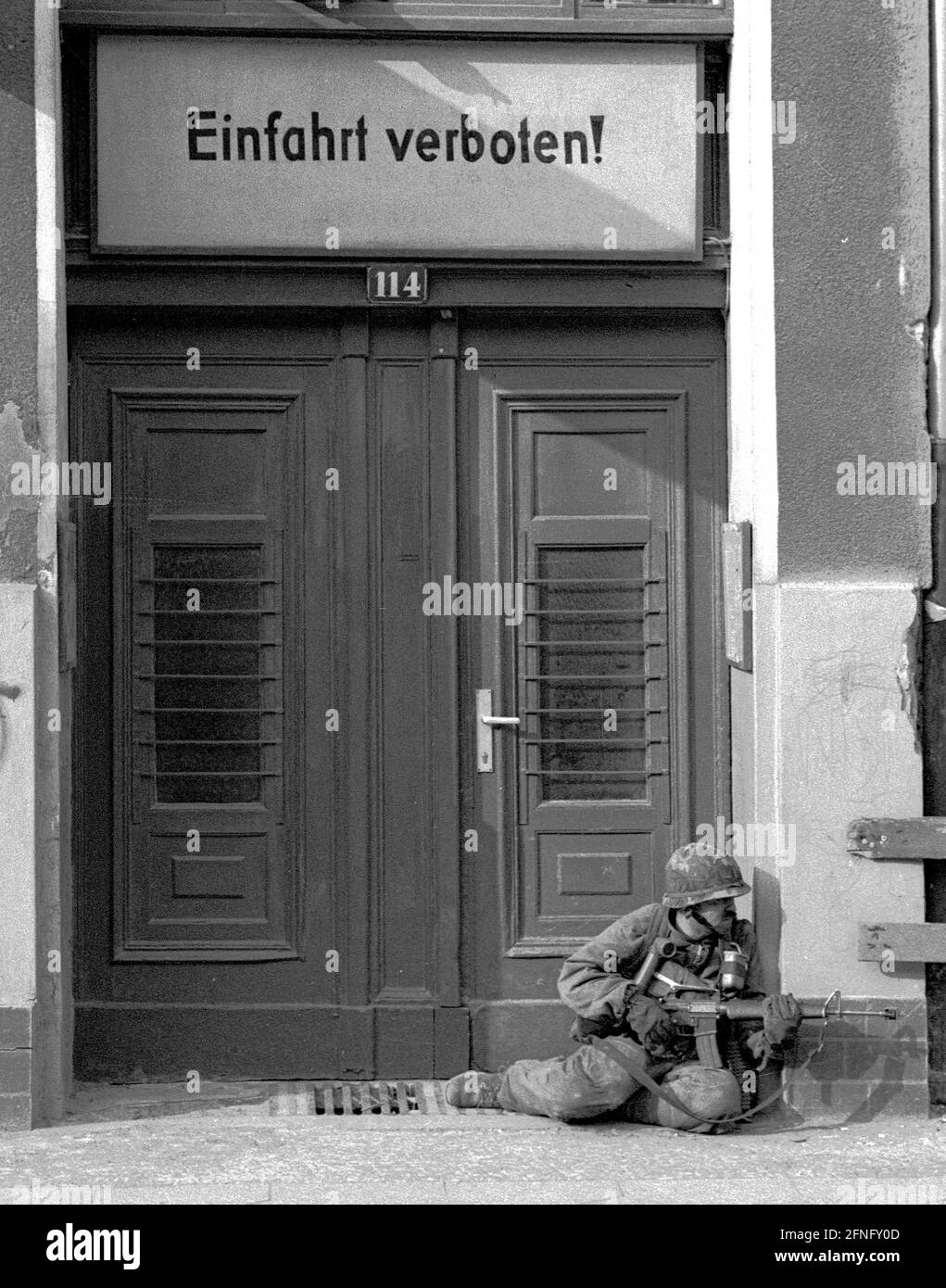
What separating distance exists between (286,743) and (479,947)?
3.55 ft

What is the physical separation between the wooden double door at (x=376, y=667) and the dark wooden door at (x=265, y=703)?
11mm

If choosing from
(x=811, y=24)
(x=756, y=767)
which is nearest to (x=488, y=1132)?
(x=756, y=767)

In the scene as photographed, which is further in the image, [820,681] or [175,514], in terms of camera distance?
[175,514]

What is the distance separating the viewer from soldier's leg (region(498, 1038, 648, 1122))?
6.18m

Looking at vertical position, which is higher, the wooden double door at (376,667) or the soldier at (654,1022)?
the wooden double door at (376,667)

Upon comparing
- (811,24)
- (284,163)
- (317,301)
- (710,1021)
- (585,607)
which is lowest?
(710,1021)

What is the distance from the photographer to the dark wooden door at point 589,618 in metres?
6.91

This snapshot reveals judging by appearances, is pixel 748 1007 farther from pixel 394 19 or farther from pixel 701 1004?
pixel 394 19

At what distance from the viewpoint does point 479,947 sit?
689cm

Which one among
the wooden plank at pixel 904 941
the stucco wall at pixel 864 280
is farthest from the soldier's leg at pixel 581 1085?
the stucco wall at pixel 864 280

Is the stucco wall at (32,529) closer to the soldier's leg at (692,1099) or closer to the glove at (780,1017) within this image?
the soldier's leg at (692,1099)

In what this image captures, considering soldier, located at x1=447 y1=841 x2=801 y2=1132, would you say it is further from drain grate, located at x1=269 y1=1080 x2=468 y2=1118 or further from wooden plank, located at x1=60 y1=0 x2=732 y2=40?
wooden plank, located at x1=60 y1=0 x2=732 y2=40

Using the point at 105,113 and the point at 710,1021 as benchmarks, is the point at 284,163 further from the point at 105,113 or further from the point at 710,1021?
the point at 710,1021

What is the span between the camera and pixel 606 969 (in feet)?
20.6
